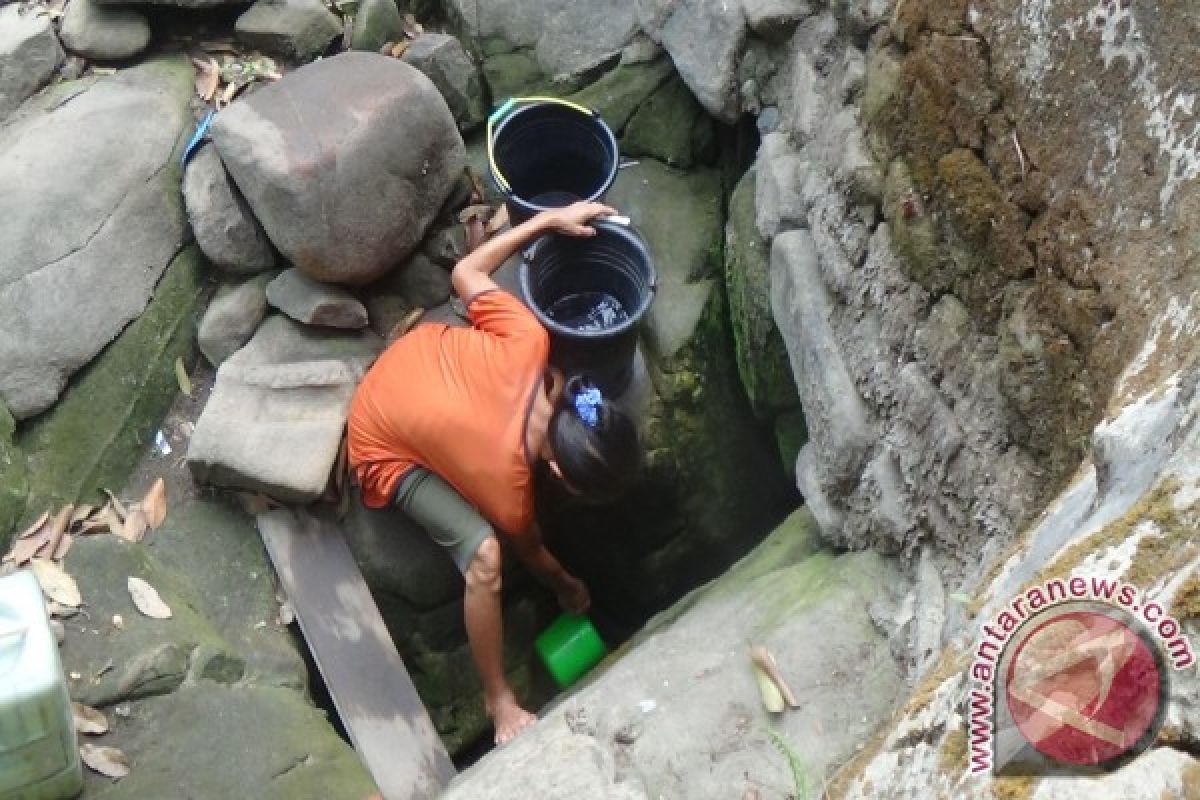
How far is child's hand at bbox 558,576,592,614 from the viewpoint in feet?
13.5

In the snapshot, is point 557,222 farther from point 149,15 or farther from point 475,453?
point 149,15

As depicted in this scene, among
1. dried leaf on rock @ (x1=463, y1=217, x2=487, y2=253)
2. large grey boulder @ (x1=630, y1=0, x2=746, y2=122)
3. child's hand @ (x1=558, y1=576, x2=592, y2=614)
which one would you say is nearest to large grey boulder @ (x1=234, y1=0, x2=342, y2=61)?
dried leaf on rock @ (x1=463, y1=217, x2=487, y2=253)

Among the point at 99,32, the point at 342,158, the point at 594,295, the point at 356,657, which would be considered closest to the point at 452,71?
the point at 342,158

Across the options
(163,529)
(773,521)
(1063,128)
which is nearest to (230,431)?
(163,529)

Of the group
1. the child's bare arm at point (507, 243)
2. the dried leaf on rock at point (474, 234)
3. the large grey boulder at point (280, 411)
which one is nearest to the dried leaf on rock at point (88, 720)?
the large grey boulder at point (280, 411)

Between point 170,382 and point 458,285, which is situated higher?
point 458,285

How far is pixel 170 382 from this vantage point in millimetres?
3824

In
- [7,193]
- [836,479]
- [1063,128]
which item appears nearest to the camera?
[1063,128]

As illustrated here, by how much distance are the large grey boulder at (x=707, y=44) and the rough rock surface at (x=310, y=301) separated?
123 centimetres

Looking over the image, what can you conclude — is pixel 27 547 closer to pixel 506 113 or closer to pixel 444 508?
pixel 444 508

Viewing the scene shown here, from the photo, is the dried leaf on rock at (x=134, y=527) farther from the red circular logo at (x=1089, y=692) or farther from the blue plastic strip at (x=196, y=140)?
the red circular logo at (x=1089, y=692)

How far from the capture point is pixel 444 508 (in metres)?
3.62

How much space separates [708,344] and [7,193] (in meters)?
2.11

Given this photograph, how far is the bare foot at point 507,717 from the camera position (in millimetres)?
3570
